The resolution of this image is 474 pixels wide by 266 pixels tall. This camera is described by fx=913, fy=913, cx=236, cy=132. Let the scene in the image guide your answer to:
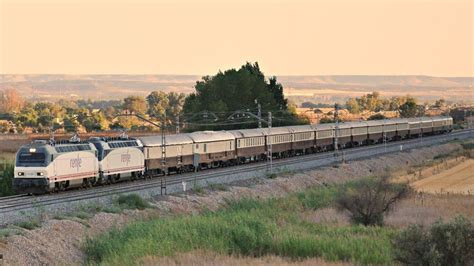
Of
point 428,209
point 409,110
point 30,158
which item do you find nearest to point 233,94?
point 428,209

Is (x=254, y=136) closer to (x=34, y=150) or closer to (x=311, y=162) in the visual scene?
(x=311, y=162)

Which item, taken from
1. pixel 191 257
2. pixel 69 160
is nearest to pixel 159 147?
pixel 69 160

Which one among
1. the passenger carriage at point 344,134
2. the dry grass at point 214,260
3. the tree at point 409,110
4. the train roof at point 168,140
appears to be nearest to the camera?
the dry grass at point 214,260

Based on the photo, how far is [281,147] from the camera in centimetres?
7838

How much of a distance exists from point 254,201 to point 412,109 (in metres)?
145

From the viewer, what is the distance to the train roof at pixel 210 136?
63350 millimetres

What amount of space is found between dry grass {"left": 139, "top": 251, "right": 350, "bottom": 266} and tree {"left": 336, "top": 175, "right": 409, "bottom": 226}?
12706 mm

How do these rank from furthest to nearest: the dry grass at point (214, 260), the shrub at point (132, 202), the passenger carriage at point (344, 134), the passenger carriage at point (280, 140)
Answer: the passenger carriage at point (344, 134) → the passenger carriage at point (280, 140) → the shrub at point (132, 202) → the dry grass at point (214, 260)

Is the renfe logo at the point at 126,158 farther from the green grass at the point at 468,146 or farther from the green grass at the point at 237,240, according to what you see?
the green grass at the point at 468,146

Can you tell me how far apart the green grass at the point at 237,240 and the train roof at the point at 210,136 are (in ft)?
80.3

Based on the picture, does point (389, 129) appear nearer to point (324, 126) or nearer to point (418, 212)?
point (324, 126)

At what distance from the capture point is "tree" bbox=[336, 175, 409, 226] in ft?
139

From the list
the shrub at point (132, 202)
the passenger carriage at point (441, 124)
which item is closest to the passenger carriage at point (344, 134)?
the passenger carriage at point (441, 124)

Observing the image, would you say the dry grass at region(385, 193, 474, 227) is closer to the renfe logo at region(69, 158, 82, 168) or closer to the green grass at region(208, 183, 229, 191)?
the green grass at region(208, 183, 229, 191)
